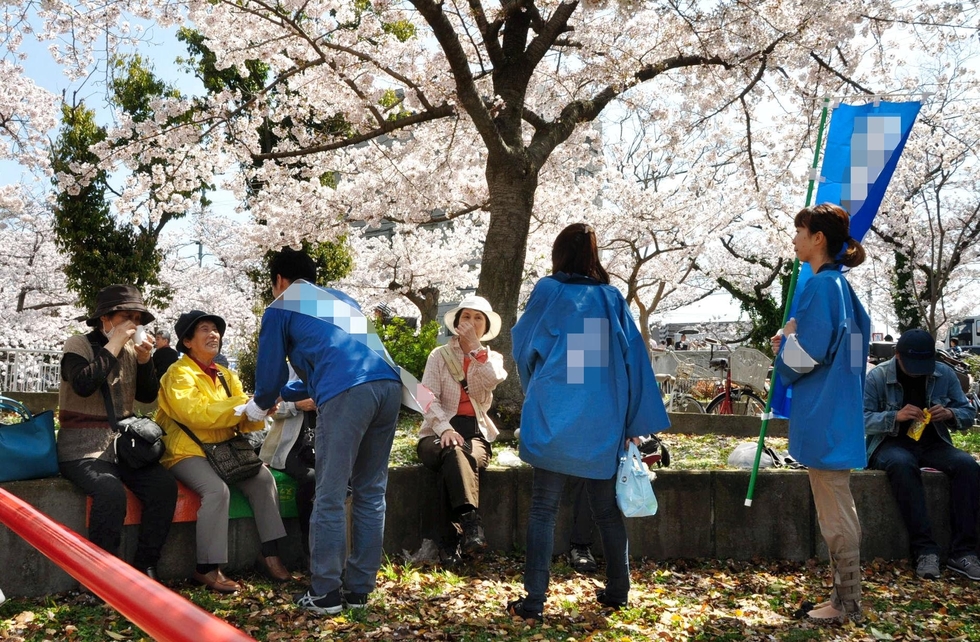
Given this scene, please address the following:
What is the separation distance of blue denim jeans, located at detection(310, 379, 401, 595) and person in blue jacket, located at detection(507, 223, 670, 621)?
2.24ft

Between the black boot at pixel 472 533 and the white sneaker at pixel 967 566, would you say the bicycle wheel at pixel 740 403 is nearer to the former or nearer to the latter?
the white sneaker at pixel 967 566

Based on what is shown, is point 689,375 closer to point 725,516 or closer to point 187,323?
point 725,516

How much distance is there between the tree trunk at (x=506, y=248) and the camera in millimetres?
7184

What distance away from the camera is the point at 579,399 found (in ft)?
12.4

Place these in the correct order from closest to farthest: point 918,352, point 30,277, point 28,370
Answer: point 918,352
point 28,370
point 30,277

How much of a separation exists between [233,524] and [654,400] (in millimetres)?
2410

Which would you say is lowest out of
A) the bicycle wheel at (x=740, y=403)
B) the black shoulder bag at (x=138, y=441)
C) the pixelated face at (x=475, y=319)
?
the bicycle wheel at (x=740, y=403)

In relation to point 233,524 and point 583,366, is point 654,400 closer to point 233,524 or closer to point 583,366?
point 583,366

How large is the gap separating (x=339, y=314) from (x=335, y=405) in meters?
0.45

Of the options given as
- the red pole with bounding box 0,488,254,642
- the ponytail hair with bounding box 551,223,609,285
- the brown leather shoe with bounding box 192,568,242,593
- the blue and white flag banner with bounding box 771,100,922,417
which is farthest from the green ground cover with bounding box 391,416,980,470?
the red pole with bounding box 0,488,254,642

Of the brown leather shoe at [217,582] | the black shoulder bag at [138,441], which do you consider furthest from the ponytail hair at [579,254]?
the brown leather shoe at [217,582]

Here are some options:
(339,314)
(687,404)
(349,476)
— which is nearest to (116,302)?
(339,314)

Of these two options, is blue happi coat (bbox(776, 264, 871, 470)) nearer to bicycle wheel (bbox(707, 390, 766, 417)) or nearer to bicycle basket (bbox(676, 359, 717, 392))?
bicycle wheel (bbox(707, 390, 766, 417))

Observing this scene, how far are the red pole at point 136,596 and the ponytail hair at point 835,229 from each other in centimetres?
359
